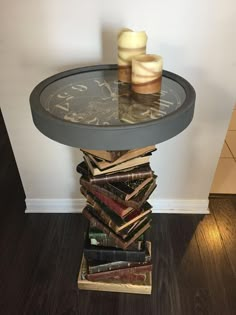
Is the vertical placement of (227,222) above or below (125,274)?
below

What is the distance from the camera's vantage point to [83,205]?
1556 mm

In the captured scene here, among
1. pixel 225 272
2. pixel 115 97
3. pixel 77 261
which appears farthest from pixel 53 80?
pixel 225 272

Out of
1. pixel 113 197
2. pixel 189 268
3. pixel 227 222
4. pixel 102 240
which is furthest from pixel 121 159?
pixel 227 222

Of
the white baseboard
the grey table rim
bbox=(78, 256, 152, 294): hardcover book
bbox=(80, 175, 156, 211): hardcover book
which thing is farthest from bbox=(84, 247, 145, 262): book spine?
the grey table rim

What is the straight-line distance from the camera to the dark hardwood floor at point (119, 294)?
1137 mm

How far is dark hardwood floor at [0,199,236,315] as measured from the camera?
3.73ft

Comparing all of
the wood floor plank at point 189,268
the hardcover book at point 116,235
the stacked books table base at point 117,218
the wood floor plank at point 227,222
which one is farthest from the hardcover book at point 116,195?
the wood floor plank at point 227,222

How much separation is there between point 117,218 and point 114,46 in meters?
0.63

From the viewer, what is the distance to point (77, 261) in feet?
4.28

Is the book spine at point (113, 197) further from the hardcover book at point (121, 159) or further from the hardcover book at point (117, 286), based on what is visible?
the hardcover book at point (117, 286)

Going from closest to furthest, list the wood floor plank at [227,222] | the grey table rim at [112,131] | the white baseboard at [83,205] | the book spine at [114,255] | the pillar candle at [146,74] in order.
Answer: the grey table rim at [112,131]
the pillar candle at [146,74]
the book spine at [114,255]
the wood floor plank at [227,222]
the white baseboard at [83,205]

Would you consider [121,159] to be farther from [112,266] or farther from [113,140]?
[112,266]

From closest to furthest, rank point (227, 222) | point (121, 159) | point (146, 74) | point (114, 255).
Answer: point (146, 74) → point (121, 159) → point (114, 255) → point (227, 222)

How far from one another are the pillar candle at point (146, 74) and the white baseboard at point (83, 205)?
832mm
